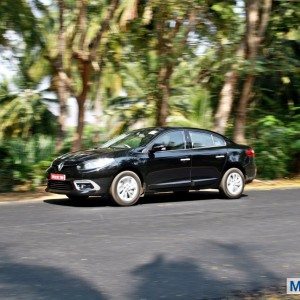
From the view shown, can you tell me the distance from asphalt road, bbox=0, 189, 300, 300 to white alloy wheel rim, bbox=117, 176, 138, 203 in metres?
0.31

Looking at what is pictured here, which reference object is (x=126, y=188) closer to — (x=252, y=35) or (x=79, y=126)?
(x=79, y=126)

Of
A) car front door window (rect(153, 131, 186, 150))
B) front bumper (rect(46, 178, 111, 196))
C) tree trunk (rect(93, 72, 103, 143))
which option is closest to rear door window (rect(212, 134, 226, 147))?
car front door window (rect(153, 131, 186, 150))

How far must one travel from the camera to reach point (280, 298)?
5520 millimetres

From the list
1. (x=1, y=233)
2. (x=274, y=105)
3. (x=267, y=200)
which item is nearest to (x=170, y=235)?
(x=1, y=233)

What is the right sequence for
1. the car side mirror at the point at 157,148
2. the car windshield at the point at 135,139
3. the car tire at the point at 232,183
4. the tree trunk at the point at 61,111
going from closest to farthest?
the car side mirror at the point at 157,148 < the car windshield at the point at 135,139 < the car tire at the point at 232,183 < the tree trunk at the point at 61,111

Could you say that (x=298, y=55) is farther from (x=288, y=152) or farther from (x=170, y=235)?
(x=170, y=235)

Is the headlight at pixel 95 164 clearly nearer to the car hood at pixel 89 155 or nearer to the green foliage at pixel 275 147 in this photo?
the car hood at pixel 89 155

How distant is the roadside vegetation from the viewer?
16.1 meters

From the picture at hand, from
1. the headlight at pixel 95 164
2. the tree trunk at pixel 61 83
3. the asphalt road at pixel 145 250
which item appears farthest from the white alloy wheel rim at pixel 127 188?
the tree trunk at pixel 61 83

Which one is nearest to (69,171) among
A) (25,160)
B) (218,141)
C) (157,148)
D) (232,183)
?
(157,148)

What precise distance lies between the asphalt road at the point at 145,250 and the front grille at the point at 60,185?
14.8 inches

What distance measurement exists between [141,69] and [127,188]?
7.51 meters

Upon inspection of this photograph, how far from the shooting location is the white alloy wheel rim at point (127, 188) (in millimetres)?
11688

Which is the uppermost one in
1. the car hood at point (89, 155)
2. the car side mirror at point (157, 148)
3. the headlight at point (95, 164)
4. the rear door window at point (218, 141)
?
the rear door window at point (218, 141)
